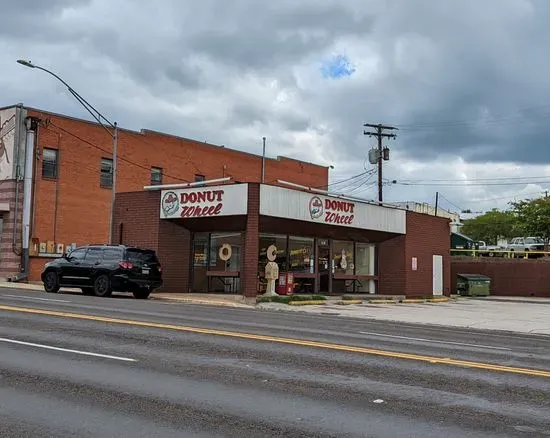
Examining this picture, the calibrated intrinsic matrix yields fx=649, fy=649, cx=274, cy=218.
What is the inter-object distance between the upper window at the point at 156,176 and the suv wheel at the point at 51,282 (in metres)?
15.1

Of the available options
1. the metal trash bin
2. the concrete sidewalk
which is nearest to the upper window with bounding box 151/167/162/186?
the concrete sidewalk

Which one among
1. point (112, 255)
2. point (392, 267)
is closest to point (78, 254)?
point (112, 255)

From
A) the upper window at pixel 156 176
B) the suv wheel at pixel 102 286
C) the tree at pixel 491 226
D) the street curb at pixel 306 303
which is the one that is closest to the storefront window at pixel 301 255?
the street curb at pixel 306 303

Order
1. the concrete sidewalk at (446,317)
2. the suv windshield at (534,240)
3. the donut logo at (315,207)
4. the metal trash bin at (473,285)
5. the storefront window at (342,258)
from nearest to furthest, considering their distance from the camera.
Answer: the concrete sidewalk at (446,317)
the donut logo at (315,207)
the storefront window at (342,258)
the metal trash bin at (473,285)
the suv windshield at (534,240)

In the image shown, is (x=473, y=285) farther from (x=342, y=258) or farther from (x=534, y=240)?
(x=534, y=240)

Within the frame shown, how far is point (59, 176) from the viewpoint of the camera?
1302 inches

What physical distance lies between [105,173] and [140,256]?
14.2 m

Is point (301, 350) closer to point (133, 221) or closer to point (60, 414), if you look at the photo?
point (60, 414)

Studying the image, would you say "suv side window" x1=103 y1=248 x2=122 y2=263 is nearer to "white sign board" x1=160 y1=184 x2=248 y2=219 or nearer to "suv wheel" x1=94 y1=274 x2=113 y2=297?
"suv wheel" x1=94 y1=274 x2=113 y2=297

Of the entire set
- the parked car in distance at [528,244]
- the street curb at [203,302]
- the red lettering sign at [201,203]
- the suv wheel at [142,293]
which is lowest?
the street curb at [203,302]

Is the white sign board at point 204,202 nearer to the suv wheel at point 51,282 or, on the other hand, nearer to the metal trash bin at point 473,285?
the suv wheel at point 51,282

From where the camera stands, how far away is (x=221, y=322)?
1463cm

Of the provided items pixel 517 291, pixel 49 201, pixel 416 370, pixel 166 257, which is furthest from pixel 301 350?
pixel 517 291

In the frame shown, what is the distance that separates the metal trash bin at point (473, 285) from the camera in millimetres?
39500
